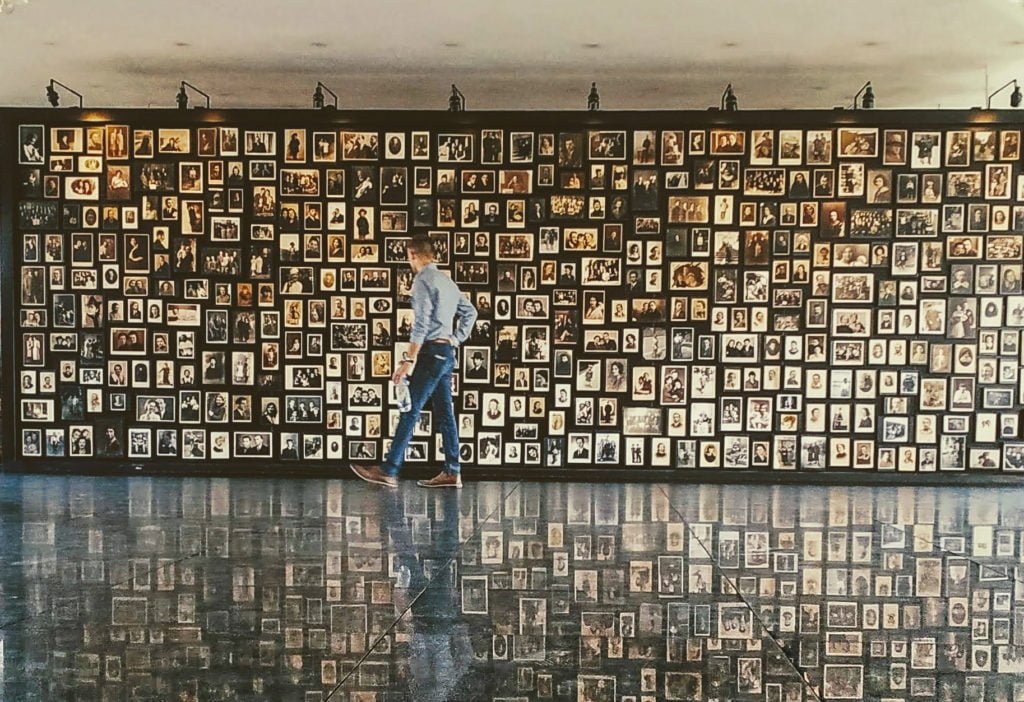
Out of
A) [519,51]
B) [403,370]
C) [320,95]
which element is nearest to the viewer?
[403,370]

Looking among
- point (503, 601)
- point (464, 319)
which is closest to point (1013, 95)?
point (464, 319)

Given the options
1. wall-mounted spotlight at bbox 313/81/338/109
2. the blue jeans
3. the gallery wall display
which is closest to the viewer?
the blue jeans

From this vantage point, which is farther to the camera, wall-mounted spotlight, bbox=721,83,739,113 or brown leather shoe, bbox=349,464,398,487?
wall-mounted spotlight, bbox=721,83,739,113

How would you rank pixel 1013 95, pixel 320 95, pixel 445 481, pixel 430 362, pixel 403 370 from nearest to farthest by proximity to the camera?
pixel 403 370 → pixel 430 362 → pixel 445 481 → pixel 1013 95 → pixel 320 95

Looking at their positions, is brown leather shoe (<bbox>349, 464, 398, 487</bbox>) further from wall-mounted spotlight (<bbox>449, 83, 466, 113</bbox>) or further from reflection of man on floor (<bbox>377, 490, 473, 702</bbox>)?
wall-mounted spotlight (<bbox>449, 83, 466, 113</bbox>)

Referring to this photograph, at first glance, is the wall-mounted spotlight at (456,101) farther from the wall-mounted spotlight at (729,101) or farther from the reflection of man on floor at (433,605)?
the reflection of man on floor at (433,605)

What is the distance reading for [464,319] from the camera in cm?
936

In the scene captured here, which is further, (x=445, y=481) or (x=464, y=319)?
(x=464, y=319)

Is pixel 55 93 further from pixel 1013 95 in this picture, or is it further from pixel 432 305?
pixel 1013 95

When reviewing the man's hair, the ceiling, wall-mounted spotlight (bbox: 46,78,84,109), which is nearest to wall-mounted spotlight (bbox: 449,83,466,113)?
the ceiling

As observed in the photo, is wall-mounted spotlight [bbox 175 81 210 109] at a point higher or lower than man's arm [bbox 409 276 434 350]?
higher

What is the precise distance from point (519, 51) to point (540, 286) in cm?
224

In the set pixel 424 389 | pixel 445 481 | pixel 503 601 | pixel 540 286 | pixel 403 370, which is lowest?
pixel 445 481

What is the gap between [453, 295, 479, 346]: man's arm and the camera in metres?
9.30
